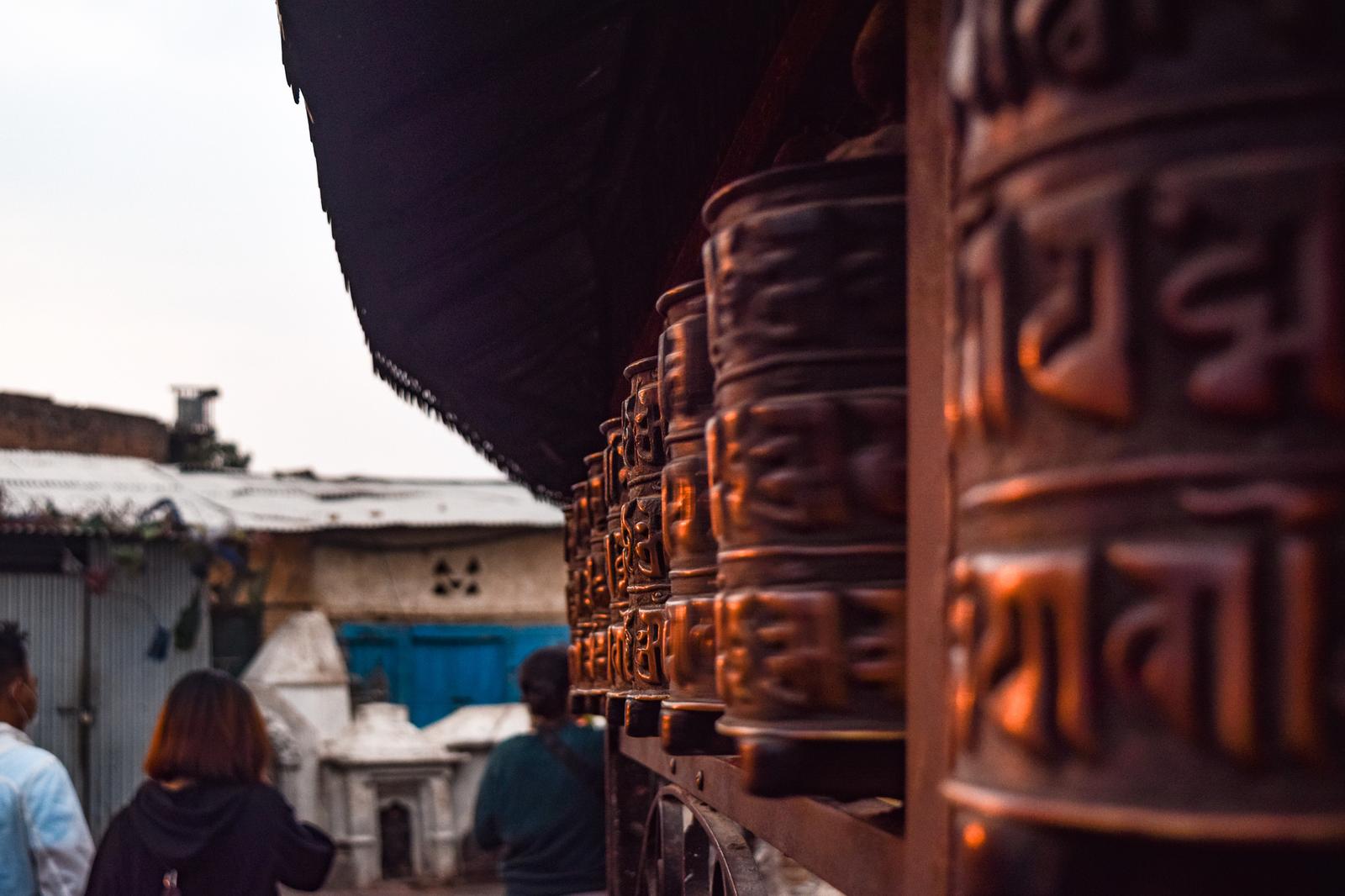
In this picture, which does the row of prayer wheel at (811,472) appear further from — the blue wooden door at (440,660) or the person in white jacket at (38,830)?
the blue wooden door at (440,660)

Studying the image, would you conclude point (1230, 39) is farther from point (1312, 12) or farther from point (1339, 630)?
point (1339, 630)

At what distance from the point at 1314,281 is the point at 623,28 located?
1.77 metres

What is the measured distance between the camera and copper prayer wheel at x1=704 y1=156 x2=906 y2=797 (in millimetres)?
834

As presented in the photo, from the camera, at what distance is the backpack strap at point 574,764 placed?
4.39 metres

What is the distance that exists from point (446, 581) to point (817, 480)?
13.8 meters

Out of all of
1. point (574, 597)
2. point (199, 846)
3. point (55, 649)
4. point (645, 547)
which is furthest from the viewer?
point (55, 649)

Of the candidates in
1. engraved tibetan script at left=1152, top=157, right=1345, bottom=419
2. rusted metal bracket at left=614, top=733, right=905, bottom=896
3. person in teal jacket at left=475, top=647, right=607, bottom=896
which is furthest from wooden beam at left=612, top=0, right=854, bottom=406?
person in teal jacket at left=475, top=647, right=607, bottom=896

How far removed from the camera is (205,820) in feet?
11.6

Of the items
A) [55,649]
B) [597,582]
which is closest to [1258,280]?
[597,582]

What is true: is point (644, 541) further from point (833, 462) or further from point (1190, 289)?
point (1190, 289)

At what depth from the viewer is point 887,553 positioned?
0.84m

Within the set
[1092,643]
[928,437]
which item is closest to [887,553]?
[928,437]

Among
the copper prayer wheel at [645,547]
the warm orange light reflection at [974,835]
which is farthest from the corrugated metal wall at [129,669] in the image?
the warm orange light reflection at [974,835]

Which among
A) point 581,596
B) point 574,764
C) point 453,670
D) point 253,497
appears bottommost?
point 453,670
